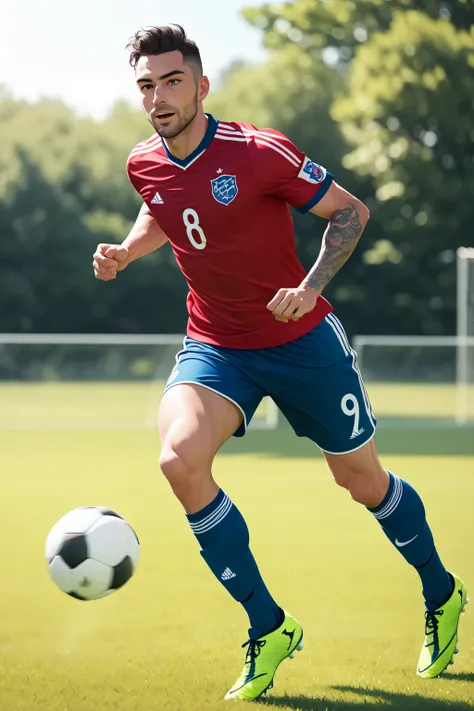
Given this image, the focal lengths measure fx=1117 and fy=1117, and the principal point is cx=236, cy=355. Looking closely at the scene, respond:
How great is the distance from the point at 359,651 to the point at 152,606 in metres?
1.21

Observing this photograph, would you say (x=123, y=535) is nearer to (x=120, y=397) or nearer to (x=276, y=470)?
(x=276, y=470)

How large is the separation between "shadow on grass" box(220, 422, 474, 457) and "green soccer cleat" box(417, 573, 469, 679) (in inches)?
314

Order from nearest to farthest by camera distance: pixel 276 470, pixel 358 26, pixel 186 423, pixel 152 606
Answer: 1. pixel 186 423
2. pixel 152 606
3. pixel 276 470
4. pixel 358 26

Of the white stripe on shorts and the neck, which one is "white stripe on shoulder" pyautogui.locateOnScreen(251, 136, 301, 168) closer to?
the neck

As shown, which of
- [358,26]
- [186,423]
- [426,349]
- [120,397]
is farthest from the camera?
[358,26]

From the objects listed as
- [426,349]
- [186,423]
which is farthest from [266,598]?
[426,349]

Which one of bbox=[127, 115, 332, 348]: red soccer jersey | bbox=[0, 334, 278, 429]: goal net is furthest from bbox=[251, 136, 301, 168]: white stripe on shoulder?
bbox=[0, 334, 278, 429]: goal net

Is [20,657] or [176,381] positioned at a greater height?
[176,381]

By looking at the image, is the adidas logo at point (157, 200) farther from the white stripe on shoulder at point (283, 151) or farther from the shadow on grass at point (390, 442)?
the shadow on grass at point (390, 442)

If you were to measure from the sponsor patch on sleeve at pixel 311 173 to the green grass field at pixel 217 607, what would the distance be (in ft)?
6.00

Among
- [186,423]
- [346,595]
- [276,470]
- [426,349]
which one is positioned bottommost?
[426,349]

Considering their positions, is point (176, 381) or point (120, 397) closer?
point (176, 381)

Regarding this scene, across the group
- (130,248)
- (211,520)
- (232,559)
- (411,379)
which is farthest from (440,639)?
(411,379)

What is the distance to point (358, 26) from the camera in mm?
27703
